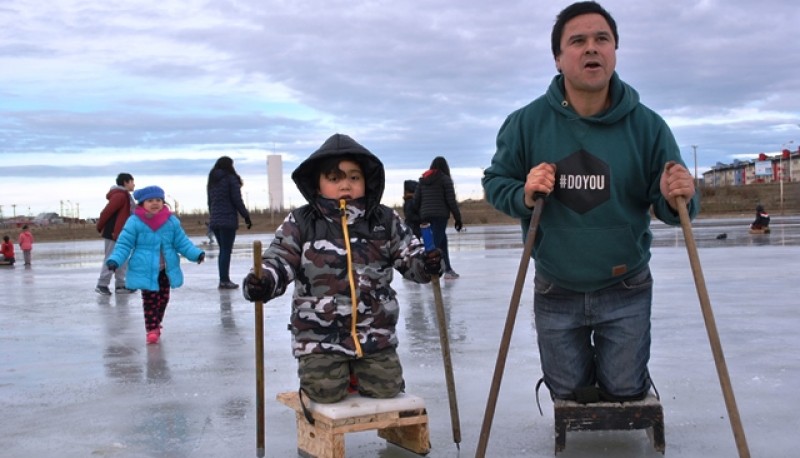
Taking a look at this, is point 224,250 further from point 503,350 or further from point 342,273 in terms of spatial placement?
point 503,350

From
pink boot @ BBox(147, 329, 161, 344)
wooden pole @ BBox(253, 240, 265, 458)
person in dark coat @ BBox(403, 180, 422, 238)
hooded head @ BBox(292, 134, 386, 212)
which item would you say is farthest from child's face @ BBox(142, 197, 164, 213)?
wooden pole @ BBox(253, 240, 265, 458)

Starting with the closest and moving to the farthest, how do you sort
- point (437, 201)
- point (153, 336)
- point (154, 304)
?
point (153, 336), point (154, 304), point (437, 201)

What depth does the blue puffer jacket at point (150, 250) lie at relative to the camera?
816 centimetres

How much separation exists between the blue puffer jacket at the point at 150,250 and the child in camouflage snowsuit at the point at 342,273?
3.71m

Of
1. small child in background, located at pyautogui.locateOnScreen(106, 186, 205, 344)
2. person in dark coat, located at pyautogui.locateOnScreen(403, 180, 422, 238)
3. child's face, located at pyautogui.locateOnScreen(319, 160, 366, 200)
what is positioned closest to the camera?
child's face, located at pyautogui.locateOnScreen(319, 160, 366, 200)

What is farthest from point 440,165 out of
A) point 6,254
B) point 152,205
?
point 6,254

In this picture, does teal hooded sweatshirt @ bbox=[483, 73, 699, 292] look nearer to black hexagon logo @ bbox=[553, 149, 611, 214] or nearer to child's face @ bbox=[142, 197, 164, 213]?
black hexagon logo @ bbox=[553, 149, 611, 214]

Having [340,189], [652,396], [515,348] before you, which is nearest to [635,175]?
[652,396]

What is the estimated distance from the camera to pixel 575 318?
4.30 metres

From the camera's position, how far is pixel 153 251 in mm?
8320

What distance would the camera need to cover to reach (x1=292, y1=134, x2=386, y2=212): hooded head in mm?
4621

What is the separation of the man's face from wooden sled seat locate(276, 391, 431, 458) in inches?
60.3

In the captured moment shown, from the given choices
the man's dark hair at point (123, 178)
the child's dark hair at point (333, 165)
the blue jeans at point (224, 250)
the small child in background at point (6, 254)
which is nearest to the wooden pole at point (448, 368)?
the child's dark hair at point (333, 165)

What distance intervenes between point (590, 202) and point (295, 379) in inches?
95.5
